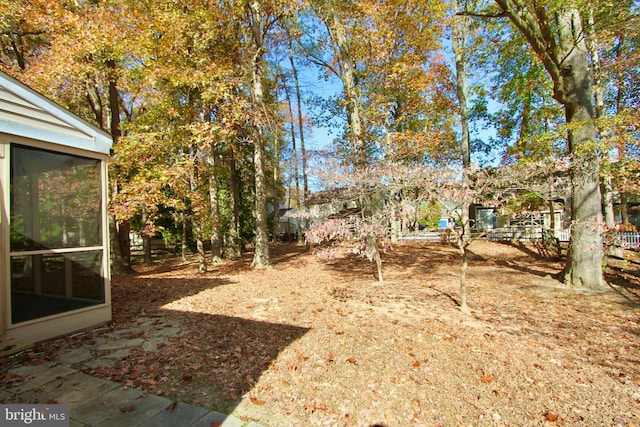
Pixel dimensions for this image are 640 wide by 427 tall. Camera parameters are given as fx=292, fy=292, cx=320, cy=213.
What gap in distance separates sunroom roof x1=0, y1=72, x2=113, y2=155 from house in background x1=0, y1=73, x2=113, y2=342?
11 mm

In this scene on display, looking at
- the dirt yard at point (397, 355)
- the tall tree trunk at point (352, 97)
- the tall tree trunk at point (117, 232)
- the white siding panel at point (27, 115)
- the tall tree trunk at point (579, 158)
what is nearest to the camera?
the dirt yard at point (397, 355)

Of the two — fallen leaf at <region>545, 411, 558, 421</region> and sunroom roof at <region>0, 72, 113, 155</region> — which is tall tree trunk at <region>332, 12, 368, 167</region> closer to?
sunroom roof at <region>0, 72, 113, 155</region>

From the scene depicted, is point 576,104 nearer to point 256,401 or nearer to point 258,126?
point 258,126

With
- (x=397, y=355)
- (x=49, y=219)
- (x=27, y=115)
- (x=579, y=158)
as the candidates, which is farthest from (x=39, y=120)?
(x=579, y=158)

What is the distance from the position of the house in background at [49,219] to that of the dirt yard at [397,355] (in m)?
0.61

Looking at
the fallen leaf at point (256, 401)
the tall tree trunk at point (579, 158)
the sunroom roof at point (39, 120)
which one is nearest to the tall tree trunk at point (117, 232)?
the sunroom roof at point (39, 120)

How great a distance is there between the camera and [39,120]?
4035 mm

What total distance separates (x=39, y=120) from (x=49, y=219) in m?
1.40

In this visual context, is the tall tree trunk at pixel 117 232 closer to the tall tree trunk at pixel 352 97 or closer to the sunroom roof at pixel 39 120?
the sunroom roof at pixel 39 120

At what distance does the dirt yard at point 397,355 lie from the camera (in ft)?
8.63

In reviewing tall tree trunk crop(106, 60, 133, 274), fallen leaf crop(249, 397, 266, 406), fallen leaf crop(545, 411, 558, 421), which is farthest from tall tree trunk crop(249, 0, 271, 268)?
fallen leaf crop(545, 411, 558, 421)

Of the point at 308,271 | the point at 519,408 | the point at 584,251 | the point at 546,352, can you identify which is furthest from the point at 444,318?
the point at 308,271

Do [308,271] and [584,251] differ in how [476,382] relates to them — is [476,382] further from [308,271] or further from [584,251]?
[308,271]

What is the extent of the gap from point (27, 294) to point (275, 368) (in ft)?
11.7
